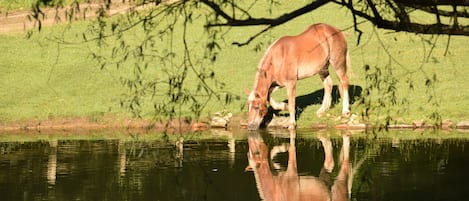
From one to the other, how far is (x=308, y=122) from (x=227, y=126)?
1769 millimetres

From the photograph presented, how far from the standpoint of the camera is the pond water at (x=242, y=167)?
Result: 16047 millimetres

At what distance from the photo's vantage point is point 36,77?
30109 millimetres

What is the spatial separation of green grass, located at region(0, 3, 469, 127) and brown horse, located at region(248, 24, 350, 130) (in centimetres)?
39

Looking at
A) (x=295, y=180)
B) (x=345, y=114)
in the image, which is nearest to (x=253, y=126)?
(x=345, y=114)

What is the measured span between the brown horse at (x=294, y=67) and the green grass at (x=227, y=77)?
0.39 m

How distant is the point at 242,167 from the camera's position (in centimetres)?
1862

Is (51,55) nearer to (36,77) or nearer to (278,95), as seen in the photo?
(36,77)

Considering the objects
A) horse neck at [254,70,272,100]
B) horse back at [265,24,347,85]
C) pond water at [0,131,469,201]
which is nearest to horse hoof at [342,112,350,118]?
pond water at [0,131,469,201]

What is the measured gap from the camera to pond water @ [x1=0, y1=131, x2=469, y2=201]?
16.0 m

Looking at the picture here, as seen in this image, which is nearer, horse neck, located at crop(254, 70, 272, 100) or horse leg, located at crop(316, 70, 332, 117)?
horse neck, located at crop(254, 70, 272, 100)

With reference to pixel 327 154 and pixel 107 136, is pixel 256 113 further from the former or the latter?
pixel 327 154

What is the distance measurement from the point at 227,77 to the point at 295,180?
12.1 metres

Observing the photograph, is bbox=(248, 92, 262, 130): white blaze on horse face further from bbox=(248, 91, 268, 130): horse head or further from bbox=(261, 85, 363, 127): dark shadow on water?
bbox=(261, 85, 363, 127): dark shadow on water

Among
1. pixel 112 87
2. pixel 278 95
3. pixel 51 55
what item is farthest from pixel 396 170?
pixel 51 55
